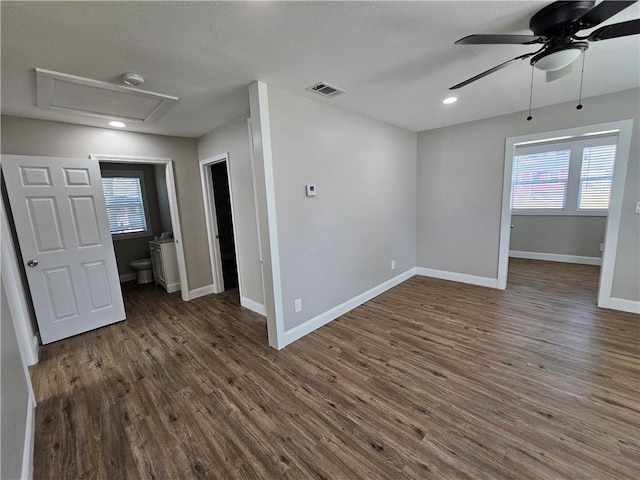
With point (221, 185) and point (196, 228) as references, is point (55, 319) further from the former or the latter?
point (221, 185)

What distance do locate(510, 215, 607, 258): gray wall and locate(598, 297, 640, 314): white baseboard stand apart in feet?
7.92

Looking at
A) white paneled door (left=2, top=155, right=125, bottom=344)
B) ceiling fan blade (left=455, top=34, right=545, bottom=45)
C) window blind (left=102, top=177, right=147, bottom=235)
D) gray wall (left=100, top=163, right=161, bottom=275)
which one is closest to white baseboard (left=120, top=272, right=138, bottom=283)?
gray wall (left=100, top=163, right=161, bottom=275)

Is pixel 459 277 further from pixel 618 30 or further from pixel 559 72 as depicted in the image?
pixel 618 30

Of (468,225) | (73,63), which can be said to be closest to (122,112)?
(73,63)

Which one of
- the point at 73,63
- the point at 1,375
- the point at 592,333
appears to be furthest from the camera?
the point at 592,333

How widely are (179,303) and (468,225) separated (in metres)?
4.63

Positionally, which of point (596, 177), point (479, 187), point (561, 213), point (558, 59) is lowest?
point (561, 213)

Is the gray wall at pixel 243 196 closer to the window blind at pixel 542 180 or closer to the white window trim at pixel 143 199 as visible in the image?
the white window trim at pixel 143 199

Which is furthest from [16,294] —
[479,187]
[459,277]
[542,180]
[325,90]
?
[542,180]

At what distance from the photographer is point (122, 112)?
2699 mm

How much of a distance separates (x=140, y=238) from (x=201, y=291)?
2218 mm

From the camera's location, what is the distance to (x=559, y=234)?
530cm

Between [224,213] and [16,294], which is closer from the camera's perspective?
[16,294]

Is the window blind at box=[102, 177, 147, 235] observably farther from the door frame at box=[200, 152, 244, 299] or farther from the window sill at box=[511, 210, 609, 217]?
the window sill at box=[511, 210, 609, 217]
